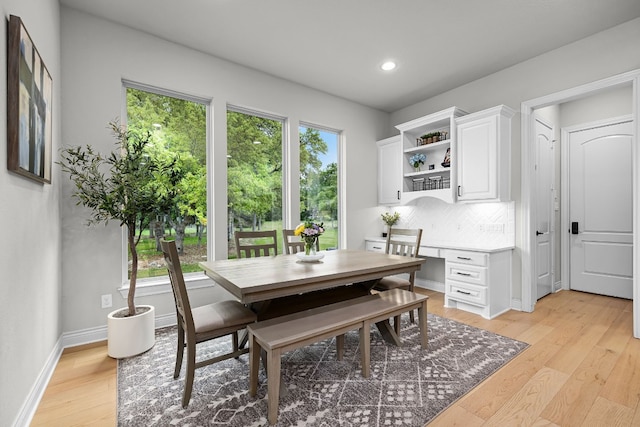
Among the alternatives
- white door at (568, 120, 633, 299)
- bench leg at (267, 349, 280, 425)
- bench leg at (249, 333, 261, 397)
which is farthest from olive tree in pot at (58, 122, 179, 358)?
white door at (568, 120, 633, 299)

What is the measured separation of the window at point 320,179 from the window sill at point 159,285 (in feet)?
5.13

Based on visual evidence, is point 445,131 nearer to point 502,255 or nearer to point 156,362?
point 502,255

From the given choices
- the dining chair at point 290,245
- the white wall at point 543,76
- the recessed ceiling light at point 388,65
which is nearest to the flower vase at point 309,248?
the dining chair at point 290,245

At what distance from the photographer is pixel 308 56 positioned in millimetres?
3408

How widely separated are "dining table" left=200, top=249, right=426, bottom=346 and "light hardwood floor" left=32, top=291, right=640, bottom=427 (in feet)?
2.85

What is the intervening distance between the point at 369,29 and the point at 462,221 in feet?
9.11

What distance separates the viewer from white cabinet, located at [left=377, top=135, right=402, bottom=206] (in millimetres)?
4719

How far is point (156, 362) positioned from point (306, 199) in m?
2.65

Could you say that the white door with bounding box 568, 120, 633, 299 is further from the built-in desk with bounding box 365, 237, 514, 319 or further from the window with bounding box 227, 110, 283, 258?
the window with bounding box 227, 110, 283, 258

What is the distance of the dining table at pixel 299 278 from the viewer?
181 centimetres

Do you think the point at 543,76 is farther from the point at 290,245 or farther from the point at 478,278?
the point at 290,245

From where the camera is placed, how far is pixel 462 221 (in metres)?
4.18

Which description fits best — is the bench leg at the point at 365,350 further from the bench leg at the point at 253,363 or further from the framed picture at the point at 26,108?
the framed picture at the point at 26,108

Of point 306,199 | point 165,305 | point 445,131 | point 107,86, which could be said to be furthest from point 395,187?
point 107,86
